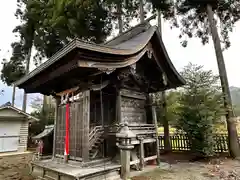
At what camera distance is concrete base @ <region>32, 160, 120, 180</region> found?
433 centimetres

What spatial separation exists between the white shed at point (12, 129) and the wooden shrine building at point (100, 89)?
8.06 m

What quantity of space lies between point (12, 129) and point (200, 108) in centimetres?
1319

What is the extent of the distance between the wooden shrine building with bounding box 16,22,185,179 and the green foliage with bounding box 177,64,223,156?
1.23m

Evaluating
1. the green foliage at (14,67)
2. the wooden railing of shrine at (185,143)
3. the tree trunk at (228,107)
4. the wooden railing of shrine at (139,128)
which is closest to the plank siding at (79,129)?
the wooden railing of shrine at (139,128)

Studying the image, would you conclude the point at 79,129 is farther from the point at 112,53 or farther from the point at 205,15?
the point at 205,15

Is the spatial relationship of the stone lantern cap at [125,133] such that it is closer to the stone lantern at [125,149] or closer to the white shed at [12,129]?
the stone lantern at [125,149]

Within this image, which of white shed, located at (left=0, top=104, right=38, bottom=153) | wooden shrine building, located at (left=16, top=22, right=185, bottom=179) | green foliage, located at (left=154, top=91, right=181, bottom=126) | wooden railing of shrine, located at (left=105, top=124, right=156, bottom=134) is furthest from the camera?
white shed, located at (left=0, top=104, right=38, bottom=153)

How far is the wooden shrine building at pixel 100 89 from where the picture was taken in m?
4.77

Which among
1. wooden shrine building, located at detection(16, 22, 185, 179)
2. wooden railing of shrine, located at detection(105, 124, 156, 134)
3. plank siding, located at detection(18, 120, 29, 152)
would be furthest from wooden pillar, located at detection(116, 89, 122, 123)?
plank siding, located at detection(18, 120, 29, 152)

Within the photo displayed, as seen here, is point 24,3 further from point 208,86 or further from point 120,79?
point 208,86

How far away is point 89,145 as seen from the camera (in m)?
5.21

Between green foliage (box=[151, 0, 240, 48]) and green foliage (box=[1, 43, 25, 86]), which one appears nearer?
green foliage (box=[151, 0, 240, 48])

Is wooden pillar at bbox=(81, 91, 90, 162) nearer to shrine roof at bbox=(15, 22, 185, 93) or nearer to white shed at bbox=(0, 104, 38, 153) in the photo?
shrine roof at bbox=(15, 22, 185, 93)

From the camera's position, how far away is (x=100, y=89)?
5.52m
